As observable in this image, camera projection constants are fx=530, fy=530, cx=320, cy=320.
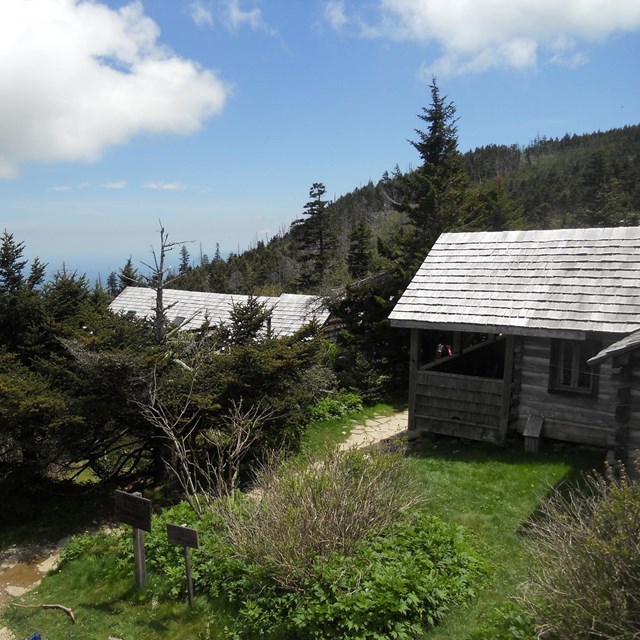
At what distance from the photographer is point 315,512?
6.39 meters

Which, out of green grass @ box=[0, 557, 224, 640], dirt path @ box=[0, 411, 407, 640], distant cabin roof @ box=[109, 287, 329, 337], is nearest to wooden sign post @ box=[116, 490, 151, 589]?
green grass @ box=[0, 557, 224, 640]

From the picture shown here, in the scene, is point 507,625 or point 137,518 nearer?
point 507,625

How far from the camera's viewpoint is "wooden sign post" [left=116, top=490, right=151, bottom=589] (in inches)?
276

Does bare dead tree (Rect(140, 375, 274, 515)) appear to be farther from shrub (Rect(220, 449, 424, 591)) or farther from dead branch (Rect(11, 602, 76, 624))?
dead branch (Rect(11, 602, 76, 624))

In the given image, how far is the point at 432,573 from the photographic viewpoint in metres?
6.14

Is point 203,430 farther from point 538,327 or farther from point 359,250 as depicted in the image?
point 359,250

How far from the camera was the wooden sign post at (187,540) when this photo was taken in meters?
6.40

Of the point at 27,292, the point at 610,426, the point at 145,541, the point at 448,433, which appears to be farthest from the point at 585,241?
the point at 27,292

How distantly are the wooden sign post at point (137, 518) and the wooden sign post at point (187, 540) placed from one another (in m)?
0.55

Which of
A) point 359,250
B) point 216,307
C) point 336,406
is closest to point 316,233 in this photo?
point 359,250

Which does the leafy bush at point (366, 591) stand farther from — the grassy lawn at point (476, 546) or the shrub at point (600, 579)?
the shrub at point (600, 579)

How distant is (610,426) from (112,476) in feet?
35.8

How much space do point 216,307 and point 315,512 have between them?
20.1 metres

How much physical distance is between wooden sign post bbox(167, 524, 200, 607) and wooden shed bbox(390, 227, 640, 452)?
21.9ft
